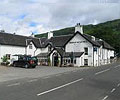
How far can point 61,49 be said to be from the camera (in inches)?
2019

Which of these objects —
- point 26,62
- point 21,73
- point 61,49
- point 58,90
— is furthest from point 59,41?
point 58,90

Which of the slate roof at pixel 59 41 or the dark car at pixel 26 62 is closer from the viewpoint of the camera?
the dark car at pixel 26 62

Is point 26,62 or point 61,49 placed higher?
point 61,49

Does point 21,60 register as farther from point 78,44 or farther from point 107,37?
point 107,37

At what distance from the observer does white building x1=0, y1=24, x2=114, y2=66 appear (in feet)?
152

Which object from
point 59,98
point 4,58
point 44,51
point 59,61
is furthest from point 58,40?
point 59,98

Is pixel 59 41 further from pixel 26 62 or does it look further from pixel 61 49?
pixel 26 62

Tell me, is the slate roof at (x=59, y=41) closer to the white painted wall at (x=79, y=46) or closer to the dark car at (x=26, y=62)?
the white painted wall at (x=79, y=46)

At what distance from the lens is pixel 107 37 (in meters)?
85.2

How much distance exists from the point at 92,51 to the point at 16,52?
1714 centimetres

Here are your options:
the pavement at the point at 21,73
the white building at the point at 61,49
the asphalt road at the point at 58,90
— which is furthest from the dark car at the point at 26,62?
the asphalt road at the point at 58,90

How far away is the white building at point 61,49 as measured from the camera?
4619 cm

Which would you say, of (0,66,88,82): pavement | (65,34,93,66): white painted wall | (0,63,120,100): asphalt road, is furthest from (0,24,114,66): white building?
(0,63,120,100): asphalt road

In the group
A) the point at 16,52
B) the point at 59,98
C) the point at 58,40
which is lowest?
the point at 59,98
